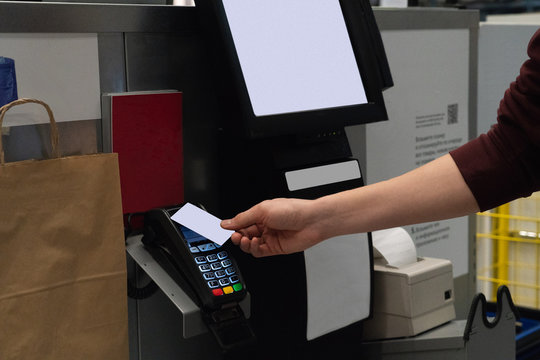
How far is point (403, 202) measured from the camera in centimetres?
121

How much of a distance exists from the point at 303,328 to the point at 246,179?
11.9 inches

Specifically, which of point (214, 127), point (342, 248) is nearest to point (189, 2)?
point (214, 127)

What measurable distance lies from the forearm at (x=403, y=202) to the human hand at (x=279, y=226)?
2 centimetres

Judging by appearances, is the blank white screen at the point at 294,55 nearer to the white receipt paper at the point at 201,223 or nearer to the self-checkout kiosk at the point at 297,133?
the self-checkout kiosk at the point at 297,133

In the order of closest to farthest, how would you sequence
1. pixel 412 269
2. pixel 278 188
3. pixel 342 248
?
pixel 278 188
pixel 342 248
pixel 412 269

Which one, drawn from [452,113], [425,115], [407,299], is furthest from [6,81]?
[452,113]

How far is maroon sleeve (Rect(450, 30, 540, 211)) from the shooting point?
1.05 m

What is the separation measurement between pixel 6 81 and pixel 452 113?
144cm

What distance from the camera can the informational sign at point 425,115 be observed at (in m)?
2.02

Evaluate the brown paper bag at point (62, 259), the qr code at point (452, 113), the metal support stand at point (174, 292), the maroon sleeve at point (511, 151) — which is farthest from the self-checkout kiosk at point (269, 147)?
the qr code at point (452, 113)

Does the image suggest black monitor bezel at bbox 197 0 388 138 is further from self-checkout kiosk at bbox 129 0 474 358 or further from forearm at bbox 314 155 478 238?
forearm at bbox 314 155 478 238

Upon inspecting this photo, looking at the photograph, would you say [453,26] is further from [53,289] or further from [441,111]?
[53,289]

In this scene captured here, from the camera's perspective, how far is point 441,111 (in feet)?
→ 7.23

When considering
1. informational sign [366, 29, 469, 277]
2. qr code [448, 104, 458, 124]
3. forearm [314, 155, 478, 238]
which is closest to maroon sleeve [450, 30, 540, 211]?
forearm [314, 155, 478, 238]
